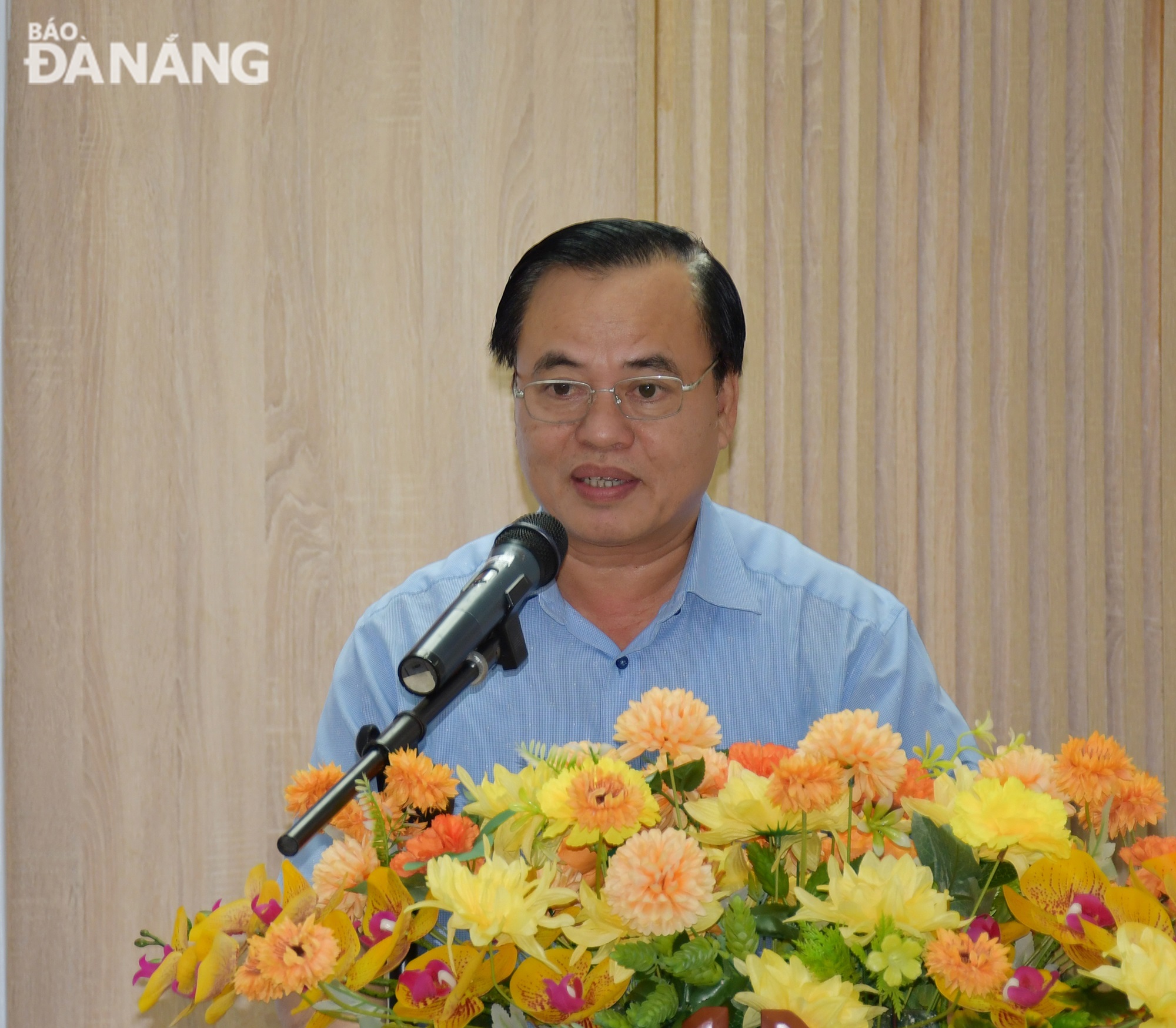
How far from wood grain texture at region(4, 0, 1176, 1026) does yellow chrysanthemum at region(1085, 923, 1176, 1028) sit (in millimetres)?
1722

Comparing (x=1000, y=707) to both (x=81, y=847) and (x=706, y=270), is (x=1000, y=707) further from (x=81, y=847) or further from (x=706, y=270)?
(x=81, y=847)

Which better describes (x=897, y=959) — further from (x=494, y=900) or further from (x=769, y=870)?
(x=494, y=900)

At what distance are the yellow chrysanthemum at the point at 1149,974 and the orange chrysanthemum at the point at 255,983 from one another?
1.44ft

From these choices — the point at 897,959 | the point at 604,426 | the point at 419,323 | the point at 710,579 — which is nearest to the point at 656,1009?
the point at 897,959

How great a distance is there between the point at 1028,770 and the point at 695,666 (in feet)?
3.09

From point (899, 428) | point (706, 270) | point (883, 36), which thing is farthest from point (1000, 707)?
point (883, 36)

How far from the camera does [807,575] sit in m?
1.74

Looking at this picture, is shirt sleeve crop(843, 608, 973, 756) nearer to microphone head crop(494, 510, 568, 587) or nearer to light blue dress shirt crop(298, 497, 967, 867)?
light blue dress shirt crop(298, 497, 967, 867)

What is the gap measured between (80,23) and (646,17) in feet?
3.68

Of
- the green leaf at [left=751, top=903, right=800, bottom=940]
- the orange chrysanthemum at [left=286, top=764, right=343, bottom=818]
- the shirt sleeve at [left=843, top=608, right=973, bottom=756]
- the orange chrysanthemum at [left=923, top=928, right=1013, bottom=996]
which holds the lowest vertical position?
the shirt sleeve at [left=843, top=608, right=973, bottom=756]

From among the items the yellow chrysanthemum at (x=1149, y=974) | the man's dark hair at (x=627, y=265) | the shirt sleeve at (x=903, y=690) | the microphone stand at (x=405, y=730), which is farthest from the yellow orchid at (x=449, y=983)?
the man's dark hair at (x=627, y=265)

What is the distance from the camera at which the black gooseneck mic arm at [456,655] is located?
2.51ft

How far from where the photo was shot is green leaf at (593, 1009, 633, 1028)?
0.66 m

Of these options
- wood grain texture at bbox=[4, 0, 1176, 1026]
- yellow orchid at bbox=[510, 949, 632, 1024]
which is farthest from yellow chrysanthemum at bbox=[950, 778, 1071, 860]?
wood grain texture at bbox=[4, 0, 1176, 1026]
